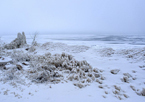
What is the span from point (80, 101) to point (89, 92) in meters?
0.67

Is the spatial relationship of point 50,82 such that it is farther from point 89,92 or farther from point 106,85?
point 106,85

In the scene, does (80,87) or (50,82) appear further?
(50,82)

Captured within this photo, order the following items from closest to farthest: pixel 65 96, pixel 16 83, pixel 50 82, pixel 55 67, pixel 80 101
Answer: pixel 80 101, pixel 65 96, pixel 16 83, pixel 50 82, pixel 55 67

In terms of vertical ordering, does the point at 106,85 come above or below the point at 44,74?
below

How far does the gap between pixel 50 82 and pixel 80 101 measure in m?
1.70

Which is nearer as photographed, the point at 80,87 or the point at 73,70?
the point at 80,87

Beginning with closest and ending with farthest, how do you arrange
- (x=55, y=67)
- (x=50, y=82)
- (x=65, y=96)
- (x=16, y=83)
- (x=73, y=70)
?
(x=65, y=96)
(x=16, y=83)
(x=50, y=82)
(x=73, y=70)
(x=55, y=67)

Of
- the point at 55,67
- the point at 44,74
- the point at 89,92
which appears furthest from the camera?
the point at 55,67

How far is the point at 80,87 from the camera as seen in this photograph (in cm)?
414

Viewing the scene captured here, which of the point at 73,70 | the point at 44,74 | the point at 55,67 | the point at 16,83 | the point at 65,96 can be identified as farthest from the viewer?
the point at 55,67

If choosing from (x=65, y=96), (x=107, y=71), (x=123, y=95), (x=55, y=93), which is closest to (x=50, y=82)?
(x=55, y=93)

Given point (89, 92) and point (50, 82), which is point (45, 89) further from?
point (89, 92)

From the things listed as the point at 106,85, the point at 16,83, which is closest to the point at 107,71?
the point at 106,85

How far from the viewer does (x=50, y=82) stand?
14.6 feet
